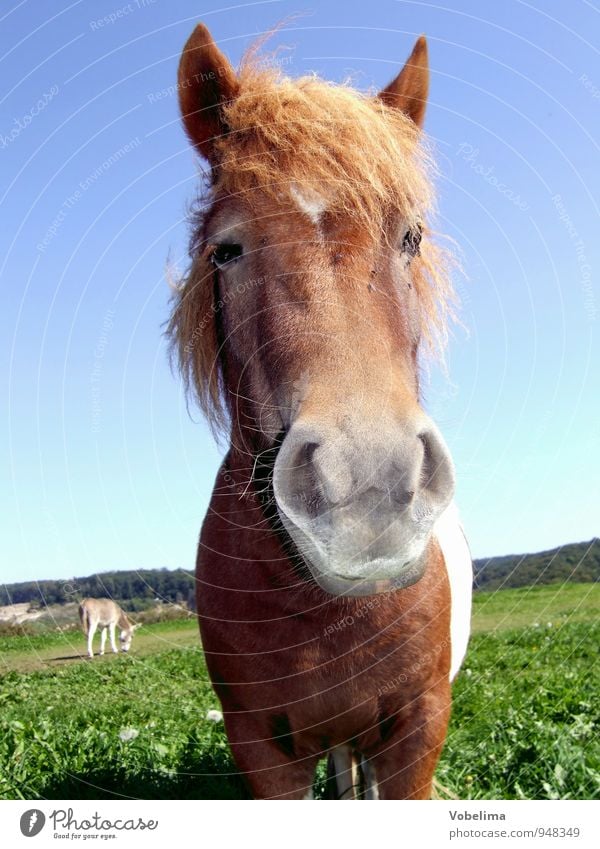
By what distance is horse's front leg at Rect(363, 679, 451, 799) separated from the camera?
2383 millimetres

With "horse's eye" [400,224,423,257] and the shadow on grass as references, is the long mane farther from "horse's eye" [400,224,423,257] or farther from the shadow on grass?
the shadow on grass

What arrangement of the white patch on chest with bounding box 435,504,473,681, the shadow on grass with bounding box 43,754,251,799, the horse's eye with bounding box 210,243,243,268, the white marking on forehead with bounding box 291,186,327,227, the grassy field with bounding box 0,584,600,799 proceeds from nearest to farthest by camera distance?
the white marking on forehead with bounding box 291,186,327,227, the horse's eye with bounding box 210,243,243,268, the white patch on chest with bounding box 435,504,473,681, the grassy field with bounding box 0,584,600,799, the shadow on grass with bounding box 43,754,251,799

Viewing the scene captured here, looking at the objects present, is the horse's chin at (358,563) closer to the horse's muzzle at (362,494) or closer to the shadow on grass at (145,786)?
the horse's muzzle at (362,494)

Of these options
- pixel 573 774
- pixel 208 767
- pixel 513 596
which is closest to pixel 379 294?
pixel 573 774

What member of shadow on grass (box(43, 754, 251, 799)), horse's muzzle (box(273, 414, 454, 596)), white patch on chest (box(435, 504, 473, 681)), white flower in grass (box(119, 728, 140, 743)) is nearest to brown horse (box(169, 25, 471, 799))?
horse's muzzle (box(273, 414, 454, 596))

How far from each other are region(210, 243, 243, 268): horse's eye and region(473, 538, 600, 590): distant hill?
164 cm

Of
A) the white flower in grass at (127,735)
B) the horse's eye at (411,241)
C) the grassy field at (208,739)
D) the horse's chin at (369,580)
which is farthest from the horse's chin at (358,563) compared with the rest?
the white flower in grass at (127,735)

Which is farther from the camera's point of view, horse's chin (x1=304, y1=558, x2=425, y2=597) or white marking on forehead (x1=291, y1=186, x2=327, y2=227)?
white marking on forehead (x1=291, y1=186, x2=327, y2=227)

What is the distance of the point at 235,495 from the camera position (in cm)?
254

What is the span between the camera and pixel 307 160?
213 centimetres

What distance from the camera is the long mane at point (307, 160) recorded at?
2111 millimetres

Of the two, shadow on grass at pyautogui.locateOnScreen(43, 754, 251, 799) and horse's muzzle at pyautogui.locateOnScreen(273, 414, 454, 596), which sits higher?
horse's muzzle at pyautogui.locateOnScreen(273, 414, 454, 596)

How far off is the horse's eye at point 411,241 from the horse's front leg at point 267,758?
1722 millimetres
